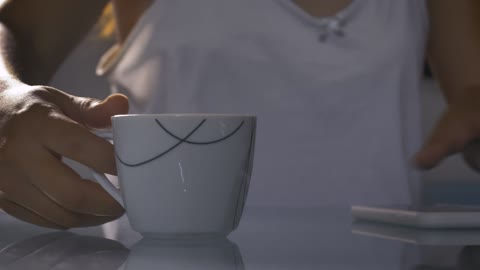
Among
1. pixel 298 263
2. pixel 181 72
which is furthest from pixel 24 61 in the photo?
pixel 298 263

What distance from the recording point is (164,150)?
0.45m

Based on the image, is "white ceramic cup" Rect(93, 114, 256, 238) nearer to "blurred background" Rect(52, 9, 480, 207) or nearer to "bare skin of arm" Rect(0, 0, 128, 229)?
"bare skin of arm" Rect(0, 0, 128, 229)

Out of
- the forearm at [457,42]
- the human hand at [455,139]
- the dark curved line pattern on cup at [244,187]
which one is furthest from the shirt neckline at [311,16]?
the dark curved line pattern on cup at [244,187]

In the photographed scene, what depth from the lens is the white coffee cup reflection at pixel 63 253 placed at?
1.24ft

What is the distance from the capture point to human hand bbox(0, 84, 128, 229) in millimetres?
510

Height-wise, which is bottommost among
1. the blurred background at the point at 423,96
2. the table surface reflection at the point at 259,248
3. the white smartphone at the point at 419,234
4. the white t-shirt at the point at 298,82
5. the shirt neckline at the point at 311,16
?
the blurred background at the point at 423,96

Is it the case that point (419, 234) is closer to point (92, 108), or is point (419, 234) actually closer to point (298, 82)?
point (92, 108)

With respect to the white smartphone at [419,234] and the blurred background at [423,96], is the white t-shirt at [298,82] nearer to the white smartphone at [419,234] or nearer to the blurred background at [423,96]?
the white smartphone at [419,234]

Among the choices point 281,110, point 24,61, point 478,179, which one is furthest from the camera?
point 478,179

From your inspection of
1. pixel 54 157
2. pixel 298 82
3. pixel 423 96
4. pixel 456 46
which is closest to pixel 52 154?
pixel 54 157

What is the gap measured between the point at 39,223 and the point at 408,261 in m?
0.29

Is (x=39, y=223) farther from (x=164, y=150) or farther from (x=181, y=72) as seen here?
(x=181, y=72)

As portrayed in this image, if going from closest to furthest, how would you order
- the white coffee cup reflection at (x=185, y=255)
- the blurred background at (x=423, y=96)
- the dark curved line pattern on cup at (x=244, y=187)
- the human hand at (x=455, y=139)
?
the white coffee cup reflection at (x=185, y=255) < the dark curved line pattern on cup at (x=244, y=187) < the human hand at (x=455, y=139) < the blurred background at (x=423, y=96)

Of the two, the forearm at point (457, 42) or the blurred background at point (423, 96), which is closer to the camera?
the forearm at point (457, 42)
